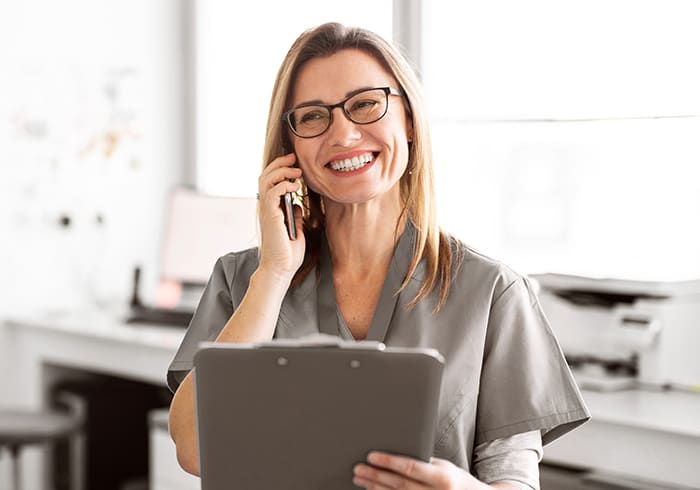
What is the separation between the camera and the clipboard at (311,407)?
1.19m

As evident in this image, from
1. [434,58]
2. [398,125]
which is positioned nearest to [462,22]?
[434,58]

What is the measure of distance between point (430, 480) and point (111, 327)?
2.51m

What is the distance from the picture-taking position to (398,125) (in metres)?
1.52

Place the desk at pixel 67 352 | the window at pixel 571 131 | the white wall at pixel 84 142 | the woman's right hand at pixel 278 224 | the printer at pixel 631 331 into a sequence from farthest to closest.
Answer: the white wall at pixel 84 142 < the desk at pixel 67 352 < the window at pixel 571 131 < the printer at pixel 631 331 < the woman's right hand at pixel 278 224

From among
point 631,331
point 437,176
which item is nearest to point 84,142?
point 437,176

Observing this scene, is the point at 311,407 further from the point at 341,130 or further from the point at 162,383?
the point at 162,383

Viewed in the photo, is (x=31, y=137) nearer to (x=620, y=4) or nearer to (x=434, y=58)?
(x=434, y=58)

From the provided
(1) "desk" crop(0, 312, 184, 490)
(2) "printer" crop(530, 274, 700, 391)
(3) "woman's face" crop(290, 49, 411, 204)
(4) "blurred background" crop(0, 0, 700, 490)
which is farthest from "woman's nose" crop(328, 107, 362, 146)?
(1) "desk" crop(0, 312, 184, 490)

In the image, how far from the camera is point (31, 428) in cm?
305

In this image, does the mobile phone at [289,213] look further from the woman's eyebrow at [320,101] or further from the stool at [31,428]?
the stool at [31,428]

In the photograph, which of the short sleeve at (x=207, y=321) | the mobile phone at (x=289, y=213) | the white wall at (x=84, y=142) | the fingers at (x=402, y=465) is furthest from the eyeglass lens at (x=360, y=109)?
the white wall at (x=84, y=142)

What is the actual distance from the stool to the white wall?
742 millimetres

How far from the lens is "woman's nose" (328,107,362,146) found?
4.83ft

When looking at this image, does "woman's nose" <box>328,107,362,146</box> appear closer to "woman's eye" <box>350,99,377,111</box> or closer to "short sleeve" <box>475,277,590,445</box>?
"woman's eye" <box>350,99,377,111</box>
